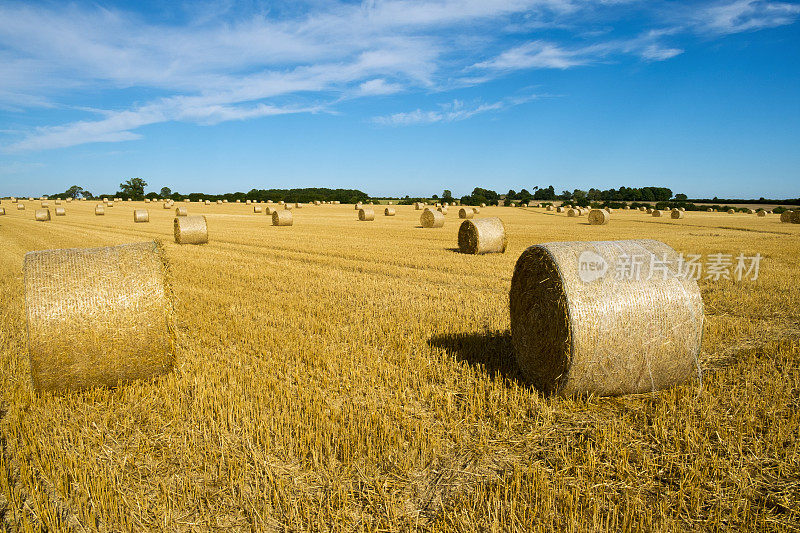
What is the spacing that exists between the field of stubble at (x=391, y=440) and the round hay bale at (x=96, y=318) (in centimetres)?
25

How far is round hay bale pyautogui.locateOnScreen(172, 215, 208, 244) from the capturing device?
18.0 meters

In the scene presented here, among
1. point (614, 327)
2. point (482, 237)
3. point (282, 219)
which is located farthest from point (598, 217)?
point (614, 327)

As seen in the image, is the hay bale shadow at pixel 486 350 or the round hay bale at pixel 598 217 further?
the round hay bale at pixel 598 217

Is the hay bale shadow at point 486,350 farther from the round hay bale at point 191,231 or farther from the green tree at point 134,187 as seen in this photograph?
the green tree at point 134,187

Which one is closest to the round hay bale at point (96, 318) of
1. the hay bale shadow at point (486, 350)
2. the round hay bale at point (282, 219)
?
the hay bale shadow at point (486, 350)

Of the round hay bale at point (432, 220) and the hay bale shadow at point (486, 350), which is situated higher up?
the round hay bale at point (432, 220)

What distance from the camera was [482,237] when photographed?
49.7 ft

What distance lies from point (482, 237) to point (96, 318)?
11.9 m

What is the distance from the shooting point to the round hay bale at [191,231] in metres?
18.0

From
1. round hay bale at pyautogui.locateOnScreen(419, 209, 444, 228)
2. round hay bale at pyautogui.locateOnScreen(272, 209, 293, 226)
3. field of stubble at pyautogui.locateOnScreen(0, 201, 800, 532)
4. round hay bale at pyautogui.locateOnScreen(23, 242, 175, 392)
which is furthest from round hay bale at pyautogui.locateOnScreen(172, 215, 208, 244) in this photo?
round hay bale at pyautogui.locateOnScreen(419, 209, 444, 228)

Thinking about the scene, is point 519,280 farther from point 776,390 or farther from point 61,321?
point 61,321

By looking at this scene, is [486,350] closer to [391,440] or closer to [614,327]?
[614,327]

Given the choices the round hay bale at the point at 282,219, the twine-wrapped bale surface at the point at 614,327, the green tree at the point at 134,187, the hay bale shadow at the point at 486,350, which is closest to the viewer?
the twine-wrapped bale surface at the point at 614,327

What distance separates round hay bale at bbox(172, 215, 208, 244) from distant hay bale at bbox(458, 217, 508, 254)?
10.1 m
